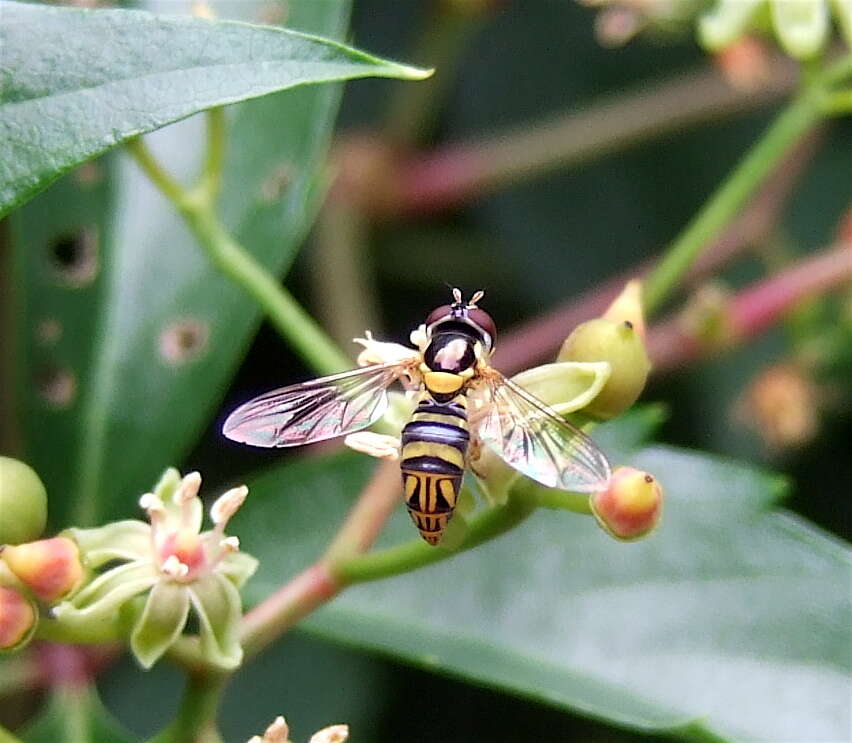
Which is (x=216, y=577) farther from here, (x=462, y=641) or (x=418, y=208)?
(x=418, y=208)

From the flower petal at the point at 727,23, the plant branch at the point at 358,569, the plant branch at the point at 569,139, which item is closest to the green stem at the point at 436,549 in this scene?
the plant branch at the point at 358,569

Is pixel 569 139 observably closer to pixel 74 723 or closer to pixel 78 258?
pixel 78 258

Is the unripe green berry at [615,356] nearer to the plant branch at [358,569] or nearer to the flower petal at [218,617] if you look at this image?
the plant branch at [358,569]

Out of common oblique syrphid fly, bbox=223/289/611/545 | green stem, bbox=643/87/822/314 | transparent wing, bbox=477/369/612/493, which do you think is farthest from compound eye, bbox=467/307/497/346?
green stem, bbox=643/87/822/314

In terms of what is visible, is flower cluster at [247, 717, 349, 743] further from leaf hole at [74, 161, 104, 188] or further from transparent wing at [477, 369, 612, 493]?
leaf hole at [74, 161, 104, 188]

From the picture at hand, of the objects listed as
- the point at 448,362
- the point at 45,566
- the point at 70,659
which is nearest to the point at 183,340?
the point at 70,659
